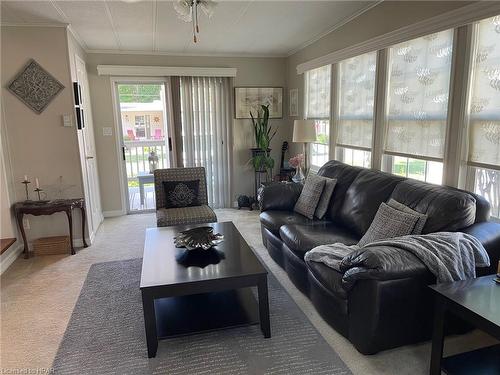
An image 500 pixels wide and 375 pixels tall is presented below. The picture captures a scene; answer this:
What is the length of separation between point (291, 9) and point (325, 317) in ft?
8.99

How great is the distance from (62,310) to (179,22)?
2930 millimetres

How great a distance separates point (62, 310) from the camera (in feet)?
8.73

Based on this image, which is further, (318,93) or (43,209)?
(318,93)

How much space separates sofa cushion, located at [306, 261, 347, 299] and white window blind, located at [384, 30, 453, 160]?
1.35m

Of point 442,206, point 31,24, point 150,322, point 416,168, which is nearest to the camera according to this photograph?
point 150,322

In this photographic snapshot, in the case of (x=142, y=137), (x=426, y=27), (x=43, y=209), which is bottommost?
(x=43, y=209)

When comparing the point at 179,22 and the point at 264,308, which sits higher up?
the point at 179,22

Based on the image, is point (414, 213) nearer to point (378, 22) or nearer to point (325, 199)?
point (325, 199)

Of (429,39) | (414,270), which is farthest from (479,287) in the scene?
(429,39)

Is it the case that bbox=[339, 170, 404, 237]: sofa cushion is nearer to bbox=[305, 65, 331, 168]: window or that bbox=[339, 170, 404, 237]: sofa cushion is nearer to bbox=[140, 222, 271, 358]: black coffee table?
bbox=[140, 222, 271, 358]: black coffee table

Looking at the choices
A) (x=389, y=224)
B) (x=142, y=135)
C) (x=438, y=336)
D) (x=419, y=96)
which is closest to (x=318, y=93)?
(x=419, y=96)

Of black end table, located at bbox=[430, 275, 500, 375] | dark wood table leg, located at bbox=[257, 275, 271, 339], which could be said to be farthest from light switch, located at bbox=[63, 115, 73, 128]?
black end table, located at bbox=[430, 275, 500, 375]

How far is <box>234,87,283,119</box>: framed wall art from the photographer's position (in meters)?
5.54

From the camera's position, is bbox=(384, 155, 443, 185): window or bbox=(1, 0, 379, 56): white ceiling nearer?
bbox=(384, 155, 443, 185): window
